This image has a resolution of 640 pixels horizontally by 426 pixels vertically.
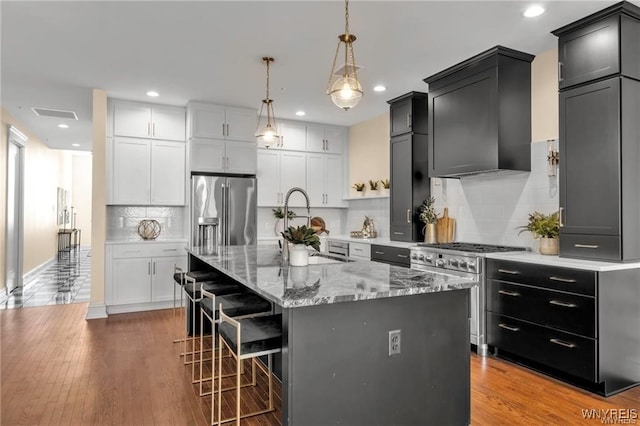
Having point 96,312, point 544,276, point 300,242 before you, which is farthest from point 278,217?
point 544,276

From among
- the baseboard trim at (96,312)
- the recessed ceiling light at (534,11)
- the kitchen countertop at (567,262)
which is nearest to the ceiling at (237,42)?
the recessed ceiling light at (534,11)

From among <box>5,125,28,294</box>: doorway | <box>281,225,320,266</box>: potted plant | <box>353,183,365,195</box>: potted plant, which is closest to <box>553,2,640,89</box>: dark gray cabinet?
<box>281,225,320,266</box>: potted plant

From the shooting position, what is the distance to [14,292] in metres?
6.23

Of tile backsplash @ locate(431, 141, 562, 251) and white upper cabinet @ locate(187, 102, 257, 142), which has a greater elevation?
white upper cabinet @ locate(187, 102, 257, 142)

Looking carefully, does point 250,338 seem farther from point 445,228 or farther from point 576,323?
point 445,228

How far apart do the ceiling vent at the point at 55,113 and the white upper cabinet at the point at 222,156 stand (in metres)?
2.03

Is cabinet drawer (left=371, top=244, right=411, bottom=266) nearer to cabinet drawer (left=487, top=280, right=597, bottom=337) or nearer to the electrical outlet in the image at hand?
cabinet drawer (left=487, top=280, right=597, bottom=337)

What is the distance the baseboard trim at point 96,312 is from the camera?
483cm

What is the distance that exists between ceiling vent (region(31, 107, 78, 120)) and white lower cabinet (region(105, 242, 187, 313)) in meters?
2.23

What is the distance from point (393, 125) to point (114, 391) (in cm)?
412

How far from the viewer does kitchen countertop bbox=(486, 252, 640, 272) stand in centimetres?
272

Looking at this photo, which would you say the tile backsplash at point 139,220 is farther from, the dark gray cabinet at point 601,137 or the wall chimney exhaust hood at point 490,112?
the dark gray cabinet at point 601,137

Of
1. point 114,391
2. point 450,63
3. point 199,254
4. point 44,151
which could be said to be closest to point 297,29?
point 450,63

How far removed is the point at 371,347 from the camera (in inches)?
76.0
